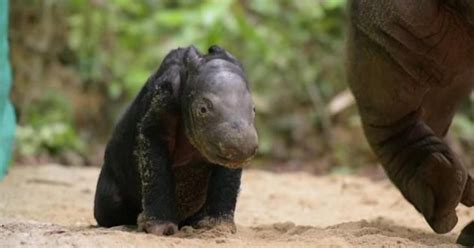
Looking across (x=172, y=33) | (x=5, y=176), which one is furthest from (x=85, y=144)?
(x=5, y=176)

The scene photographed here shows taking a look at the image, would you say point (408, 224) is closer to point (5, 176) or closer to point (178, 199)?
point (178, 199)

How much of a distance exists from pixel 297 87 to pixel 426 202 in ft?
22.9

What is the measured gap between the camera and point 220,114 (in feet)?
9.96

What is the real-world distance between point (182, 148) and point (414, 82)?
1.00m

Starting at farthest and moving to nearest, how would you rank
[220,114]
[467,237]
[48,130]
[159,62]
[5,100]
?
[159,62] → [48,130] → [5,100] → [467,237] → [220,114]

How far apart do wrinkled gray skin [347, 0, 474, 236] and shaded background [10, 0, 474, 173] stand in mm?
4882

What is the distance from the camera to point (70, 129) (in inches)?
360

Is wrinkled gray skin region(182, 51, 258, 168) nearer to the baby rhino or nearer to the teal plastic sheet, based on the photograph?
the baby rhino

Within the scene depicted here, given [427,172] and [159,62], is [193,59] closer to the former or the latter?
[427,172]

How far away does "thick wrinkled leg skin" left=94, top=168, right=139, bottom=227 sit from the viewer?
11.9ft

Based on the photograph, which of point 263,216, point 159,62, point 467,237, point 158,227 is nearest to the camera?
point 158,227

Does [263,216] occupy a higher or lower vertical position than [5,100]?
lower

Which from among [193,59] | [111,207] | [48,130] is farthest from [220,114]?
[48,130]

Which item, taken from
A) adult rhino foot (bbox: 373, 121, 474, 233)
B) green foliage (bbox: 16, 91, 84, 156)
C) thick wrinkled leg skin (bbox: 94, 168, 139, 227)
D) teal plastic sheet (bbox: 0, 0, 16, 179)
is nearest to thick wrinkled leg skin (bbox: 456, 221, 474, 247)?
adult rhino foot (bbox: 373, 121, 474, 233)
